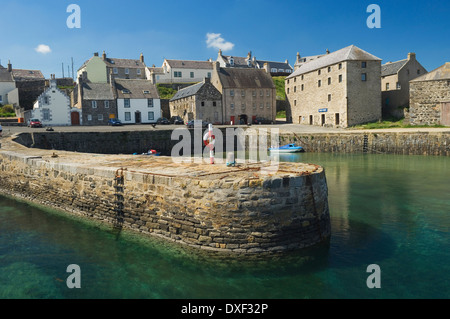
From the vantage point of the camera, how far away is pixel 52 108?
47.9 meters

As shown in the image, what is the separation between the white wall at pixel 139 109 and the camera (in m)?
52.3

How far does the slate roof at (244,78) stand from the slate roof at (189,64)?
2154 cm

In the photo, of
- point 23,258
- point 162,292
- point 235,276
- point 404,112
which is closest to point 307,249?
point 235,276

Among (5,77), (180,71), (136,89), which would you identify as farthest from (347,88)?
(5,77)

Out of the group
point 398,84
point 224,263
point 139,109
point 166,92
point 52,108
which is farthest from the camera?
point 166,92

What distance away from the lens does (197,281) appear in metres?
8.71

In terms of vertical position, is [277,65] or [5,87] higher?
[277,65]

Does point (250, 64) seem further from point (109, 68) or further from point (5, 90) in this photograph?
point (5, 90)

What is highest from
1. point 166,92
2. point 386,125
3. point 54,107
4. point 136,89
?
point 166,92

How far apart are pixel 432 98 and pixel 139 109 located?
38978mm

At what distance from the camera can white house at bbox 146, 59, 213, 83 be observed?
244 feet

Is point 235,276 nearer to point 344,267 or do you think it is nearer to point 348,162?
point 344,267

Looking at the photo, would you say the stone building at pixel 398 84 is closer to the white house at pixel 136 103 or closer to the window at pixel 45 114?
the white house at pixel 136 103
